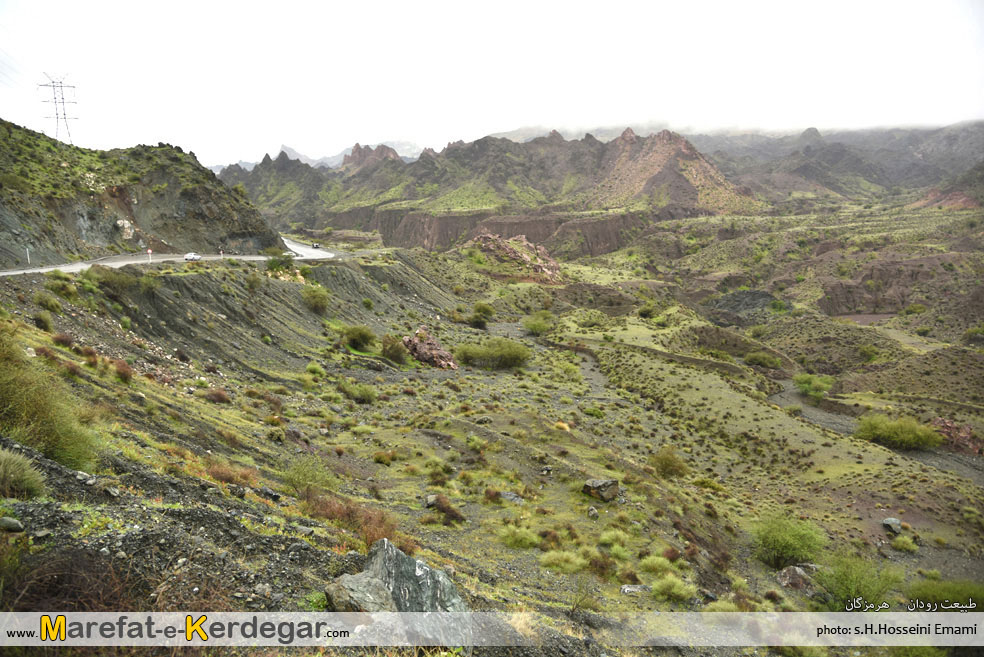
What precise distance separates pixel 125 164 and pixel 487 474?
4811 centimetres

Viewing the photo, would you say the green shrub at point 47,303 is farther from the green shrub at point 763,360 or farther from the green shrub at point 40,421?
the green shrub at point 763,360

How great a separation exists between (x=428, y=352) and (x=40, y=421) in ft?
113

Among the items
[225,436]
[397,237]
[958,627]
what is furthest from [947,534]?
[397,237]

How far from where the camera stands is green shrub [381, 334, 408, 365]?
3900cm

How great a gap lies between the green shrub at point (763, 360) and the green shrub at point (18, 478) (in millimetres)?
66861

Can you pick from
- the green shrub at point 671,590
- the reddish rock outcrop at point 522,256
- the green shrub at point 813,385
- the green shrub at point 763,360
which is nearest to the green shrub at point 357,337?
the green shrub at point 671,590

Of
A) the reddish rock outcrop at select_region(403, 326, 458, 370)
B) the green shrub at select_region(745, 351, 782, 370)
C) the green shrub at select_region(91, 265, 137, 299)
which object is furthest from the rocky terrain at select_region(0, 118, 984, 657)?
the green shrub at select_region(745, 351, 782, 370)

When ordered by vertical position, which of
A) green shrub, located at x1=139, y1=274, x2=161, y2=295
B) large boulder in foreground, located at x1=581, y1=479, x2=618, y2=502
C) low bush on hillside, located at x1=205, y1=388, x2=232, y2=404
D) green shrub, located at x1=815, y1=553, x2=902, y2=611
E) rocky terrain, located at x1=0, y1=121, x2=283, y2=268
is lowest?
green shrub, located at x1=815, y1=553, x2=902, y2=611

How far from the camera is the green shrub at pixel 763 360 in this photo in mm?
58812

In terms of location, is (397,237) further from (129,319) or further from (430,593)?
(430,593)

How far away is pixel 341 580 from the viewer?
6801 millimetres

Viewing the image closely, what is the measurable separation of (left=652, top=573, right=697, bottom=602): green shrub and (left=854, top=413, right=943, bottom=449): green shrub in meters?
33.8

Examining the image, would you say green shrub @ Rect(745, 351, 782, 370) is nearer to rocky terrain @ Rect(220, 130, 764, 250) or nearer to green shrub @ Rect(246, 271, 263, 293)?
green shrub @ Rect(246, 271, 263, 293)

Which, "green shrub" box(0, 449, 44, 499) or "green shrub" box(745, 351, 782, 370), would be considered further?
"green shrub" box(745, 351, 782, 370)
